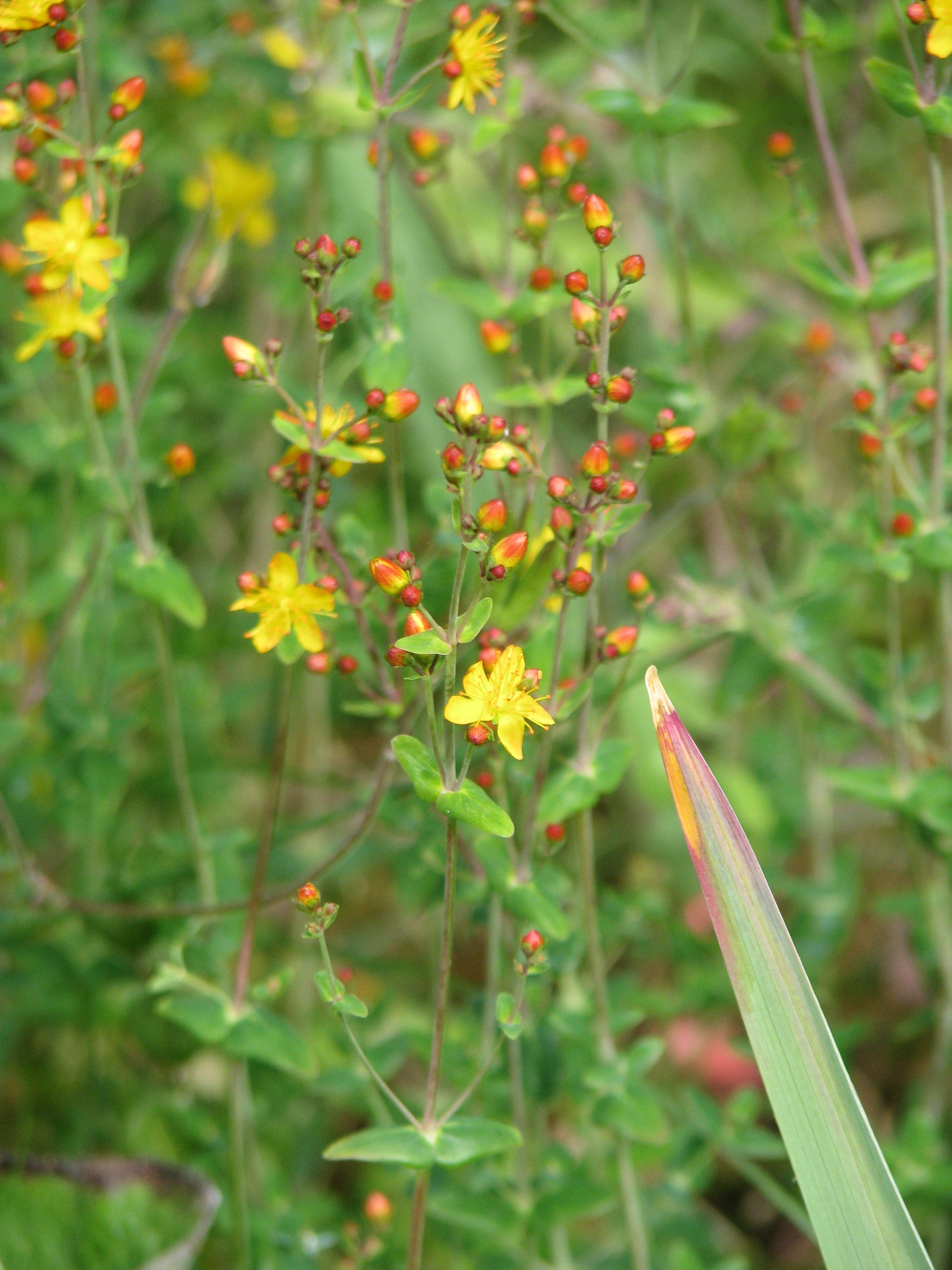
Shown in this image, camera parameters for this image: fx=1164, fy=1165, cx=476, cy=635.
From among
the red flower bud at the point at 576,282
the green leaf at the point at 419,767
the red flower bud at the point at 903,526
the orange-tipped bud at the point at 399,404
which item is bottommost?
the green leaf at the point at 419,767

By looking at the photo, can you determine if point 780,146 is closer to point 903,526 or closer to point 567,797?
point 903,526

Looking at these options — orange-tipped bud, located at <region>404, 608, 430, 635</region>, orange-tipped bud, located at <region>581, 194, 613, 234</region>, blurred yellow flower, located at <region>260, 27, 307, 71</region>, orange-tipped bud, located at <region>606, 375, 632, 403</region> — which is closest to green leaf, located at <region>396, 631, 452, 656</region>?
orange-tipped bud, located at <region>404, 608, 430, 635</region>

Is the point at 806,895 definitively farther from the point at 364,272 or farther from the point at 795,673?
the point at 364,272

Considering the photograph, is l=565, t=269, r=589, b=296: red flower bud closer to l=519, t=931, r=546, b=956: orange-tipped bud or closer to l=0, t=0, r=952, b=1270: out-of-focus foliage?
l=0, t=0, r=952, b=1270: out-of-focus foliage

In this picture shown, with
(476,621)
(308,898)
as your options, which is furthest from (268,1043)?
(476,621)

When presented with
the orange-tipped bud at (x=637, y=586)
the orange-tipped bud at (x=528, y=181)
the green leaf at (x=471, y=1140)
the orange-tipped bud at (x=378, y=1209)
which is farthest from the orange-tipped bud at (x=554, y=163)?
the orange-tipped bud at (x=378, y=1209)

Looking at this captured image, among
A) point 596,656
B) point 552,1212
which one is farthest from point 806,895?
point 596,656

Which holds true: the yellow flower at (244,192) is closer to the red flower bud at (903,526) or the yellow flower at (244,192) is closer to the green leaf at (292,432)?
the green leaf at (292,432)
